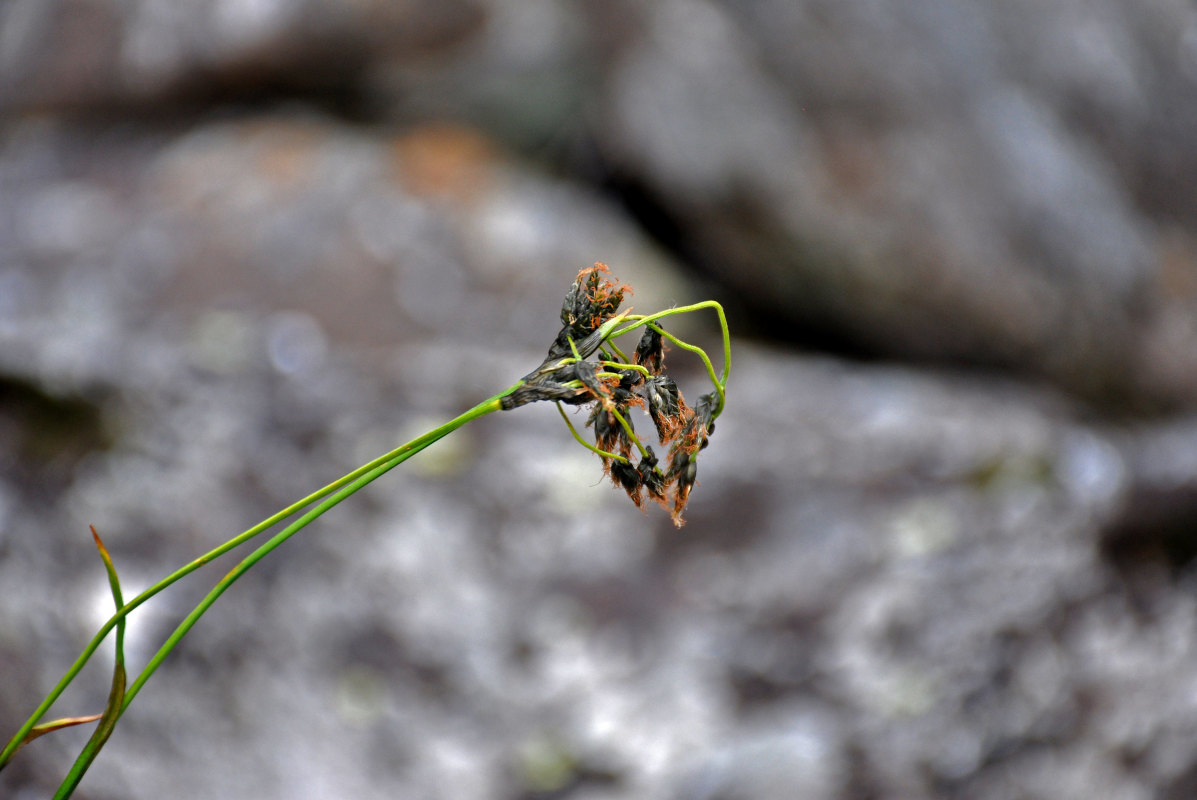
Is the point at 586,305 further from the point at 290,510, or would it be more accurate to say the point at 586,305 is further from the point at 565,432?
the point at 565,432

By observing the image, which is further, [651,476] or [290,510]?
[651,476]

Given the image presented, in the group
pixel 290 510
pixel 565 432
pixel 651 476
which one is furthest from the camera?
pixel 565 432

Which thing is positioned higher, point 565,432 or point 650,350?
point 565,432

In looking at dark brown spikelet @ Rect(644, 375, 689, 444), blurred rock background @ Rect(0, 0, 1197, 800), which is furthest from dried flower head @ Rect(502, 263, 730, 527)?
blurred rock background @ Rect(0, 0, 1197, 800)

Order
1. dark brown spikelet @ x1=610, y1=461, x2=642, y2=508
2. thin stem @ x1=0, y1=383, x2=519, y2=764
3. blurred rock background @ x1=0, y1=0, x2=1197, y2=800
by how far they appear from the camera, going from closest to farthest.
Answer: thin stem @ x1=0, y1=383, x2=519, y2=764, dark brown spikelet @ x1=610, y1=461, x2=642, y2=508, blurred rock background @ x1=0, y1=0, x2=1197, y2=800

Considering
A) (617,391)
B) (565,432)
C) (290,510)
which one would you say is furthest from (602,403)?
(565,432)

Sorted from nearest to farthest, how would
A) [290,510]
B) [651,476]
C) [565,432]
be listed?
1. [290,510]
2. [651,476]
3. [565,432]

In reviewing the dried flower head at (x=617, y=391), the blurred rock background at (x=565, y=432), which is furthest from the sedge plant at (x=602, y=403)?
the blurred rock background at (x=565, y=432)

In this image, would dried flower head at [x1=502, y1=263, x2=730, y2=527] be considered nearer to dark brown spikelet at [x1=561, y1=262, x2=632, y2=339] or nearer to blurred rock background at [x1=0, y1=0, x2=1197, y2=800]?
dark brown spikelet at [x1=561, y1=262, x2=632, y2=339]
